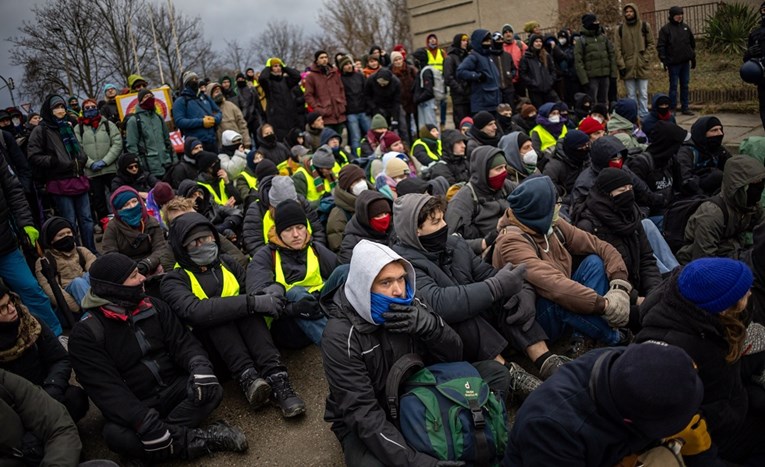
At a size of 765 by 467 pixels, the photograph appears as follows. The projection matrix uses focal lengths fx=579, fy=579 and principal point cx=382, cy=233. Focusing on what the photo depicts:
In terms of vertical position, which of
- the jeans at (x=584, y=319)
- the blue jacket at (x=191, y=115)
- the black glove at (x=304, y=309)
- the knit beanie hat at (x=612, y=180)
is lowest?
the jeans at (x=584, y=319)

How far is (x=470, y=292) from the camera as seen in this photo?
12.8 ft

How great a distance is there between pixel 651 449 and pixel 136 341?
321 cm

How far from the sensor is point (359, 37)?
111 ft

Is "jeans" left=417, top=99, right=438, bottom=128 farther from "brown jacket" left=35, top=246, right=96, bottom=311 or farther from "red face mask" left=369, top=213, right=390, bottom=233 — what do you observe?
"brown jacket" left=35, top=246, right=96, bottom=311

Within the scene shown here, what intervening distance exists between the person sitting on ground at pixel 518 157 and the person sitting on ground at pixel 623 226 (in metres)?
1.82

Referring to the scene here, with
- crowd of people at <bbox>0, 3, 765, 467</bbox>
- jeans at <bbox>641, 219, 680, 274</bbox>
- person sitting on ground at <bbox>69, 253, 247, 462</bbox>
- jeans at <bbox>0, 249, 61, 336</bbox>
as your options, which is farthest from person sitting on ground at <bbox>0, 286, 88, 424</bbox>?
jeans at <bbox>641, 219, 680, 274</bbox>

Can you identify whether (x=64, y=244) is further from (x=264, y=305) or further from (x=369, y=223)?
(x=369, y=223)

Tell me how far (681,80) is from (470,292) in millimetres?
9999

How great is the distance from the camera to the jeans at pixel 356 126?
11.3 meters

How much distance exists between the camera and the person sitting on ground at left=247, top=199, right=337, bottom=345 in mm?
4707

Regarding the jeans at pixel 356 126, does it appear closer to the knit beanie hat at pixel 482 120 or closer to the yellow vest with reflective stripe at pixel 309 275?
the knit beanie hat at pixel 482 120

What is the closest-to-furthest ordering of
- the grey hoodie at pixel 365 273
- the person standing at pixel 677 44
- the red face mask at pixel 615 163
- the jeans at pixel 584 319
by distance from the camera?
the grey hoodie at pixel 365 273 → the jeans at pixel 584 319 → the red face mask at pixel 615 163 → the person standing at pixel 677 44

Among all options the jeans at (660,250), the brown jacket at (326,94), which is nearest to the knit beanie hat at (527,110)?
the brown jacket at (326,94)

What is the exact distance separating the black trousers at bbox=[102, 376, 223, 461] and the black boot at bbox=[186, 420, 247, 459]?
0.05 meters
